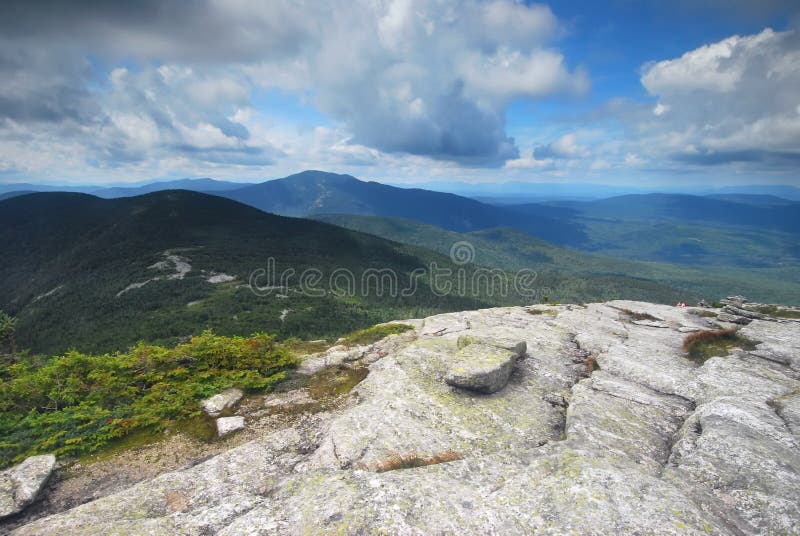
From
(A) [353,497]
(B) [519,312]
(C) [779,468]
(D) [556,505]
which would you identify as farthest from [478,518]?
(B) [519,312]

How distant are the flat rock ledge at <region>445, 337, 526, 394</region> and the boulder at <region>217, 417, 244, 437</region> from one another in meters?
10.2

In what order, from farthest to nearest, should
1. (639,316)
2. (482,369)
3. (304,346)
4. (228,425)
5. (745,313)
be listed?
(639,316) → (745,313) → (304,346) → (482,369) → (228,425)

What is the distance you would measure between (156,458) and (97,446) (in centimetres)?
275

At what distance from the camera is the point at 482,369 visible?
17.5 meters

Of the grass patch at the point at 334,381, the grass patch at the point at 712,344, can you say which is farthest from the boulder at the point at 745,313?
the grass patch at the point at 334,381

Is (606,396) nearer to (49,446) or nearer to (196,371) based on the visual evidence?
(196,371)

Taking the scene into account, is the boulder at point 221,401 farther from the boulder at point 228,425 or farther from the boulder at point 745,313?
the boulder at point 745,313

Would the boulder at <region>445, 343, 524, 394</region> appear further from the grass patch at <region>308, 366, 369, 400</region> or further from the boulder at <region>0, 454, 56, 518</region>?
the boulder at <region>0, 454, 56, 518</region>

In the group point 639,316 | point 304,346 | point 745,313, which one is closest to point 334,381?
point 304,346

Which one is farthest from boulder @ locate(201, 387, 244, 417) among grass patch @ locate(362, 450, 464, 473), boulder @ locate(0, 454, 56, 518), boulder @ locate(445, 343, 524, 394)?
boulder @ locate(445, 343, 524, 394)

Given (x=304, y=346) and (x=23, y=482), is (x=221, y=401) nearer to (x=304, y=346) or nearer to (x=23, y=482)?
(x=23, y=482)

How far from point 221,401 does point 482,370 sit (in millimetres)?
13443

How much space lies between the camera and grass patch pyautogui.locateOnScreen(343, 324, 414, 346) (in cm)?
2904

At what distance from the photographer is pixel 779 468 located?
1175cm
